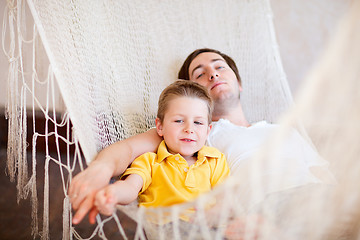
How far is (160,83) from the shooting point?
137cm

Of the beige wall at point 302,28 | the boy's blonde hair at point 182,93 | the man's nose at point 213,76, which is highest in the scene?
the beige wall at point 302,28

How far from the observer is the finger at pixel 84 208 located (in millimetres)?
632

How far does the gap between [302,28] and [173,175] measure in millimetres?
2254

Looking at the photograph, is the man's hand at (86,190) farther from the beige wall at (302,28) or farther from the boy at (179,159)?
the beige wall at (302,28)

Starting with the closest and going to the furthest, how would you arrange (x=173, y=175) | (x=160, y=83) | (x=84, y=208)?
(x=84, y=208) < (x=173, y=175) < (x=160, y=83)

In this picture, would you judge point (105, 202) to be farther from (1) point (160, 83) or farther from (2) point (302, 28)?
(2) point (302, 28)

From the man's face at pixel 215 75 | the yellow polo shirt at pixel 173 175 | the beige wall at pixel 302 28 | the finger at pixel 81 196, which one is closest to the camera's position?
the finger at pixel 81 196

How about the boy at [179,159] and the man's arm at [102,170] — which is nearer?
the man's arm at [102,170]

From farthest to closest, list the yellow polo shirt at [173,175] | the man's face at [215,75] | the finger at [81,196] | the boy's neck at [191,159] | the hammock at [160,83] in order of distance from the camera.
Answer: the man's face at [215,75], the boy's neck at [191,159], the yellow polo shirt at [173,175], the finger at [81,196], the hammock at [160,83]

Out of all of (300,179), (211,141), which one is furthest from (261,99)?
(300,179)

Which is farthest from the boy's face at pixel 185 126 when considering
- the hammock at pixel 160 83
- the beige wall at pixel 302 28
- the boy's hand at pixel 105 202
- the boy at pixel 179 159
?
the beige wall at pixel 302 28

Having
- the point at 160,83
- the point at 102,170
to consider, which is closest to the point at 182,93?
the point at 102,170

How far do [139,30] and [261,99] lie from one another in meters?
0.64

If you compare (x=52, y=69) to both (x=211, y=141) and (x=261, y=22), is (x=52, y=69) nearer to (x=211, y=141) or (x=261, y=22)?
(x=211, y=141)
